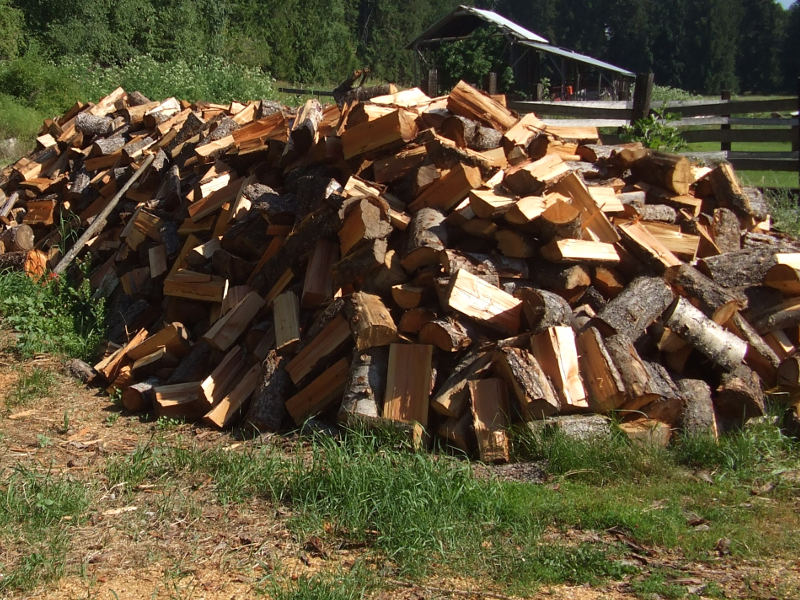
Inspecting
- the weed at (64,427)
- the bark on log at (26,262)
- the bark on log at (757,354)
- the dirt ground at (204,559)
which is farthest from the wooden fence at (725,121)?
the dirt ground at (204,559)

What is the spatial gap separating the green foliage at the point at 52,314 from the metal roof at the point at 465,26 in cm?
2307

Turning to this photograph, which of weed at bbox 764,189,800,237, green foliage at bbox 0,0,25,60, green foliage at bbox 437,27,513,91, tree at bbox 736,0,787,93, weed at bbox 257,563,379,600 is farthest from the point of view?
tree at bbox 736,0,787,93

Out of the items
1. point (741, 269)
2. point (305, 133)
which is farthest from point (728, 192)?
point (305, 133)

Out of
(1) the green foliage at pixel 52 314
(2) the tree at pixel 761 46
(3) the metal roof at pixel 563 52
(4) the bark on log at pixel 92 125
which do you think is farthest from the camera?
(2) the tree at pixel 761 46

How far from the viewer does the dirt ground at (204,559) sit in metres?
3.13

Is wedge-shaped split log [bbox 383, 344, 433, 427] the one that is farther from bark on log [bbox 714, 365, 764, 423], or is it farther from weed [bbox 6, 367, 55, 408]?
weed [bbox 6, 367, 55, 408]

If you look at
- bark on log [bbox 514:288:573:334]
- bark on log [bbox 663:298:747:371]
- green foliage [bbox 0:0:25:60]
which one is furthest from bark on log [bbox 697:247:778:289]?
green foliage [bbox 0:0:25:60]

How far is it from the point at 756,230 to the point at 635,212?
147 cm

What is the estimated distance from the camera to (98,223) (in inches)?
306

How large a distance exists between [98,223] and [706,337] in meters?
5.67

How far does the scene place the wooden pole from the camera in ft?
25.1

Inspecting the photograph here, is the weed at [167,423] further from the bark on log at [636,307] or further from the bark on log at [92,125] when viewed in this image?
the bark on log at [92,125]

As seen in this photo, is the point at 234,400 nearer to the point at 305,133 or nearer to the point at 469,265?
the point at 469,265

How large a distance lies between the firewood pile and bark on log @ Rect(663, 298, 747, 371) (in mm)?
10
